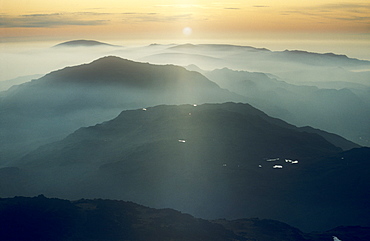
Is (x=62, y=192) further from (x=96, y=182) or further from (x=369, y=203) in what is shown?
(x=369, y=203)

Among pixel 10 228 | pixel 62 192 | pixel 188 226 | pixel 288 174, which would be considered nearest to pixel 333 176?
pixel 288 174

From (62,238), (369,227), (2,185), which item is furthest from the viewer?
(2,185)

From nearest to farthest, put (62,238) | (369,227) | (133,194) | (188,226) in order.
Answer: (62,238), (188,226), (369,227), (133,194)

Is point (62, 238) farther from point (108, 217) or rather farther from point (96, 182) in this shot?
point (96, 182)

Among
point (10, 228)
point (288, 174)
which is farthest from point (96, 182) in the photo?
point (288, 174)

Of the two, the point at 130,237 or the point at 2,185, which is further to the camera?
the point at 2,185

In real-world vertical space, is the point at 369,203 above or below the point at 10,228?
below
